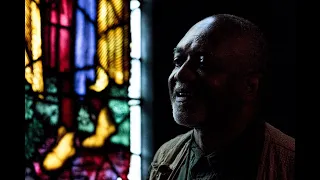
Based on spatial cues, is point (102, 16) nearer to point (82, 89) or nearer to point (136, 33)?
point (136, 33)

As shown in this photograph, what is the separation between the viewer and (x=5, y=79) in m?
1.57

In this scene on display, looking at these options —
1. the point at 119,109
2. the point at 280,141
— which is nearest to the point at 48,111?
the point at 119,109

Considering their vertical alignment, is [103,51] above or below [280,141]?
above

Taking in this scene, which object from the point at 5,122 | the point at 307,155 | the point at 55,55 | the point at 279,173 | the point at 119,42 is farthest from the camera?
the point at 119,42

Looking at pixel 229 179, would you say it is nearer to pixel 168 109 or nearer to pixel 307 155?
pixel 307 155

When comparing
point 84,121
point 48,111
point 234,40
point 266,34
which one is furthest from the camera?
point 266,34

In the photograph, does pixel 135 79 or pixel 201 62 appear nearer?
pixel 201 62

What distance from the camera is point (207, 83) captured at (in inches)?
76.5

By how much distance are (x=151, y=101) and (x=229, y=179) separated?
108 cm

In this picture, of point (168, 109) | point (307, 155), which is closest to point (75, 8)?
point (168, 109)

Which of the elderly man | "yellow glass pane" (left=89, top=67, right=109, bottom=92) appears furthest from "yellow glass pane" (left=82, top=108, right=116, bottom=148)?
the elderly man

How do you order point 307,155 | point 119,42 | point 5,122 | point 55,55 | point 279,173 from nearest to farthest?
point 307,155 < point 5,122 < point 279,173 < point 55,55 < point 119,42

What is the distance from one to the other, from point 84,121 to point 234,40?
100 cm

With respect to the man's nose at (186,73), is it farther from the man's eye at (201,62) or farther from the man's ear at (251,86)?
the man's ear at (251,86)
